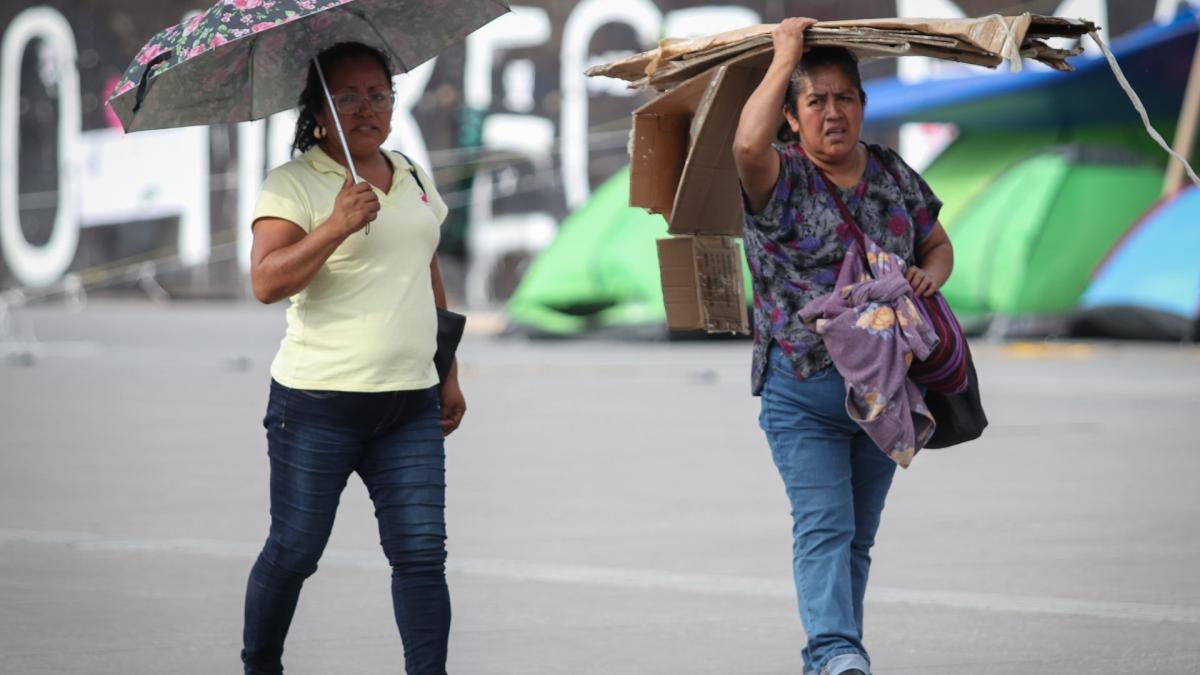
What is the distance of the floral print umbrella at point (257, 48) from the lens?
14.3 ft

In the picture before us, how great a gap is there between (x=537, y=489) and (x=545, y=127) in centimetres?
1867

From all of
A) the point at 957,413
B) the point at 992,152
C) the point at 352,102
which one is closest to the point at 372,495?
the point at 352,102

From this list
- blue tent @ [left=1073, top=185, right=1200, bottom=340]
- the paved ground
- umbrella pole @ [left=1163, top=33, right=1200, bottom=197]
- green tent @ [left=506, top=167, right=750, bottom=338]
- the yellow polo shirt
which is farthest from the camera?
green tent @ [left=506, top=167, right=750, bottom=338]

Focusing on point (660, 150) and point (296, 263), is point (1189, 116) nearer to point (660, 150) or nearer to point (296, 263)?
point (660, 150)

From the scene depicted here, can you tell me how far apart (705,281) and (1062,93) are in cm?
1409

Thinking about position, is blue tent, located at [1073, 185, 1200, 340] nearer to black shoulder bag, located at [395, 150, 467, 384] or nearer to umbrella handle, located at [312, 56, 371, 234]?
black shoulder bag, located at [395, 150, 467, 384]

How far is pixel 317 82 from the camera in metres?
4.56

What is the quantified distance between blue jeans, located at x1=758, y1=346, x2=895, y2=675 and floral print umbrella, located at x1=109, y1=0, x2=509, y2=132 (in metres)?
1.25

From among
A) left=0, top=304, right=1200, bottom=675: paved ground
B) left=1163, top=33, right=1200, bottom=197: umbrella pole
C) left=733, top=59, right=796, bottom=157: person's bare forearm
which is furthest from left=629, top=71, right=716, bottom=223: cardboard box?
left=1163, top=33, right=1200, bottom=197: umbrella pole

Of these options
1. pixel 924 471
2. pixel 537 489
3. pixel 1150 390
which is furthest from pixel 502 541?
pixel 1150 390

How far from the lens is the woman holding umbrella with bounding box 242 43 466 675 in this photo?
174 inches

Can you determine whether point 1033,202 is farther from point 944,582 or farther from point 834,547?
point 834,547

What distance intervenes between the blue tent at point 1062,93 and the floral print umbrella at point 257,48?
43.6ft

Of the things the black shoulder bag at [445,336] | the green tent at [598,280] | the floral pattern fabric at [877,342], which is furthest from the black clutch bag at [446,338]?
the green tent at [598,280]
